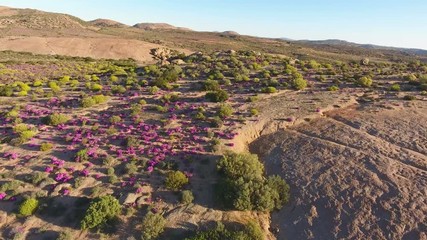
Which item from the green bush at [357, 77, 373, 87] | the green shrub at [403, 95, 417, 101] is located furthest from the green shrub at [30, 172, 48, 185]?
the green bush at [357, 77, 373, 87]

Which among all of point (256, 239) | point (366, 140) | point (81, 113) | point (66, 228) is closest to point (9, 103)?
point (81, 113)

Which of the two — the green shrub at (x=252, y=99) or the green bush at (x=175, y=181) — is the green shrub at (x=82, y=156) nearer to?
the green bush at (x=175, y=181)

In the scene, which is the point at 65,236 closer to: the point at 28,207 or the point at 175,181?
the point at 28,207

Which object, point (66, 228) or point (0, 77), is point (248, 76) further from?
point (0, 77)

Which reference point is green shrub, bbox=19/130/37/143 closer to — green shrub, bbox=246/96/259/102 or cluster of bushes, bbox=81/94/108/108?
cluster of bushes, bbox=81/94/108/108

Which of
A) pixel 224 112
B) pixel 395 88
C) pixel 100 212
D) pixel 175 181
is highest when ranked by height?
pixel 395 88

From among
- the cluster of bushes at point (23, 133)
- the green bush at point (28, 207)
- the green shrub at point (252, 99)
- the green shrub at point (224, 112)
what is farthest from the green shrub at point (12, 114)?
the green shrub at point (252, 99)

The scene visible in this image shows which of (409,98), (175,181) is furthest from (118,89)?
(409,98)
